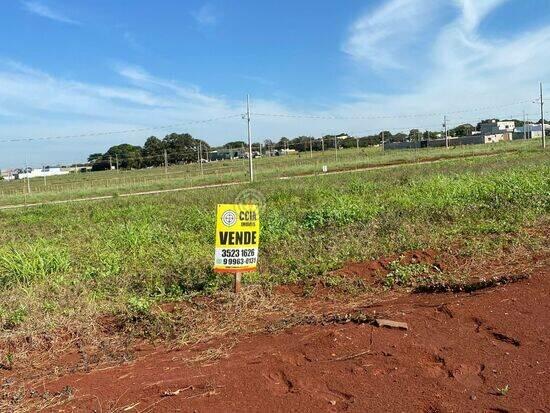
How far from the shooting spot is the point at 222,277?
6.02 m

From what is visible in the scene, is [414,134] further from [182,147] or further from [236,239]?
[236,239]

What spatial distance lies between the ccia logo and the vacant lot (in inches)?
29.4

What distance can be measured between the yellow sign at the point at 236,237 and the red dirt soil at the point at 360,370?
44.6 inches

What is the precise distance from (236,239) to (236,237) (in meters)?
0.02

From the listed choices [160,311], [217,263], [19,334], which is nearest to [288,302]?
[217,263]

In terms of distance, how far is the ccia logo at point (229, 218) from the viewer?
511 cm

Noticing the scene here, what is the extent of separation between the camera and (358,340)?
3643 mm

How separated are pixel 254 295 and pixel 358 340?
1816 mm

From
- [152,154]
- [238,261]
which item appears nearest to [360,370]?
[238,261]

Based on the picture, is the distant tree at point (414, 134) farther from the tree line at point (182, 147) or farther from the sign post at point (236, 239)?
the sign post at point (236, 239)

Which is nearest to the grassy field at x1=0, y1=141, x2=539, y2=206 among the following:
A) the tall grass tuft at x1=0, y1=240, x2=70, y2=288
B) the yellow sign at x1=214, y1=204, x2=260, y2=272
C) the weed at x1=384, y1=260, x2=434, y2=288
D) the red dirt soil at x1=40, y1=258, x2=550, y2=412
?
the tall grass tuft at x1=0, y1=240, x2=70, y2=288

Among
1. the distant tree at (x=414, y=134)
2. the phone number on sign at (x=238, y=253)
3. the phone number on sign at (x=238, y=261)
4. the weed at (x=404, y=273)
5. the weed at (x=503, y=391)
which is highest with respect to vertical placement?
the distant tree at (x=414, y=134)

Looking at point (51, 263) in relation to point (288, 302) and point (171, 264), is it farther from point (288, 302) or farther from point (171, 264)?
point (288, 302)

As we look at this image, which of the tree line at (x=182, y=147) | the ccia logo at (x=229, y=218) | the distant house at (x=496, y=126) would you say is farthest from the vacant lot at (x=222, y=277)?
the distant house at (x=496, y=126)
